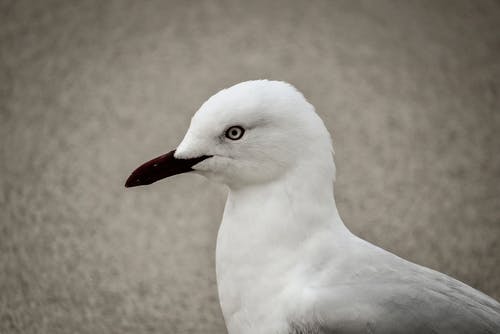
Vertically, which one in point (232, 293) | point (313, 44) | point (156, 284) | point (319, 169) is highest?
point (313, 44)

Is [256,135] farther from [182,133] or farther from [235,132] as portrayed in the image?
[182,133]

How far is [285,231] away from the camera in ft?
3.78

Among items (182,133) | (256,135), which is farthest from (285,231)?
(182,133)

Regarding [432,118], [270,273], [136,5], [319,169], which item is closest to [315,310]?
[270,273]

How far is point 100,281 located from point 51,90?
106cm

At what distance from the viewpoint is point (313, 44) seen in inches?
120

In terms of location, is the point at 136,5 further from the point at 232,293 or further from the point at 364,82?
the point at 232,293

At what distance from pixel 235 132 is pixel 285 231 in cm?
20

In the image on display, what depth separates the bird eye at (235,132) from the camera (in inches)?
45.2

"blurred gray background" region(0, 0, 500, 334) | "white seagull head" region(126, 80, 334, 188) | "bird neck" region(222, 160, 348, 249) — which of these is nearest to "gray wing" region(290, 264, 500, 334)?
"bird neck" region(222, 160, 348, 249)

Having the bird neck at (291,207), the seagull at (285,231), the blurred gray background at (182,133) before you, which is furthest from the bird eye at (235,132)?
the blurred gray background at (182,133)

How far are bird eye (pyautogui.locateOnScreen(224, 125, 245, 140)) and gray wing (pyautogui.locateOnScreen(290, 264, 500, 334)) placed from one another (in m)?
0.32

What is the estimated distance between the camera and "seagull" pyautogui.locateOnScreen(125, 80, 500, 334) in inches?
43.6

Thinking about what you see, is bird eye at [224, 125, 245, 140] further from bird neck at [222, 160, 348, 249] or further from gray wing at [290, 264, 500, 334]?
gray wing at [290, 264, 500, 334]
